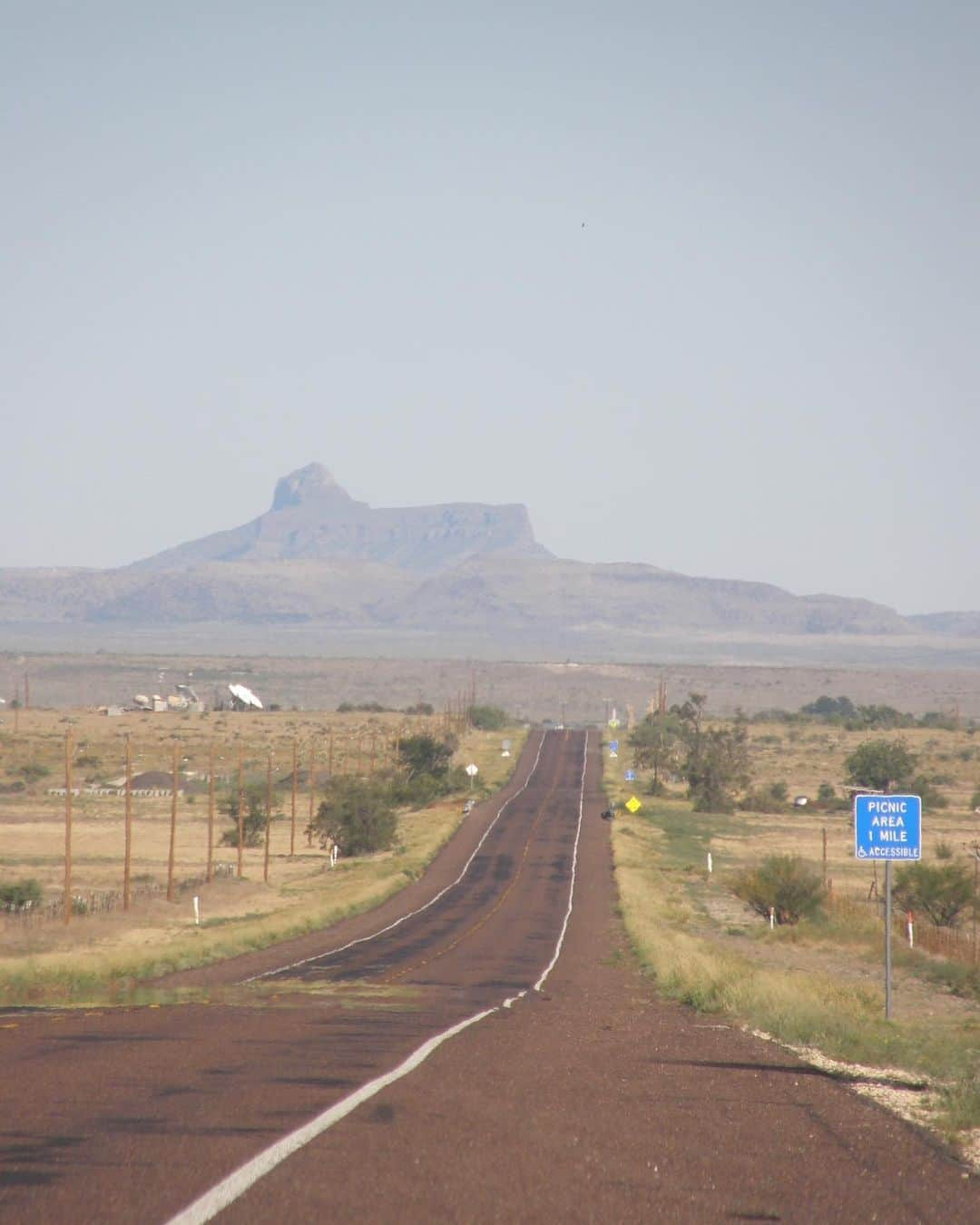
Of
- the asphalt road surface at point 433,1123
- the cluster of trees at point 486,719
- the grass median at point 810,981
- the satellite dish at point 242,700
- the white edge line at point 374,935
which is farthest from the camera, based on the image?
the satellite dish at point 242,700

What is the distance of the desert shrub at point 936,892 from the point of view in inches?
1928

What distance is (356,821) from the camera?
263 ft

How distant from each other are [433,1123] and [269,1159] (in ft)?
5.74

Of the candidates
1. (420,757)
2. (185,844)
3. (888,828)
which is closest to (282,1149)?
(888,828)

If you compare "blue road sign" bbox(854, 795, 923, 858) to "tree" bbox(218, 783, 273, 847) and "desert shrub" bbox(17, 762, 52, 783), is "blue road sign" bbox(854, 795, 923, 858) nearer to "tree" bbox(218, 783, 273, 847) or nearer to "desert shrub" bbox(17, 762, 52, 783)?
"tree" bbox(218, 783, 273, 847)

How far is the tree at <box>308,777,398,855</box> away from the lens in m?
80.2

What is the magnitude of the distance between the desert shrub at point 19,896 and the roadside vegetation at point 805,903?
1973 centimetres

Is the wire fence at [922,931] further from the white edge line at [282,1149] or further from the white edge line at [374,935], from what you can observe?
the white edge line at [282,1149]

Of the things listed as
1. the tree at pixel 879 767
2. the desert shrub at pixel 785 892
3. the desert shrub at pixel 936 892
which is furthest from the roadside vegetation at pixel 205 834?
the tree at pixel 879 767

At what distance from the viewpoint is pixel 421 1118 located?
9.67 metres

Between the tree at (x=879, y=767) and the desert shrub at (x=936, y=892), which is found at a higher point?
the tree at (x=879, y=767)

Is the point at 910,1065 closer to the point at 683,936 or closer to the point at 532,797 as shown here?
the point at 683,936

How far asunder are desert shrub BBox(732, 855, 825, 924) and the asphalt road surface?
28890 mm

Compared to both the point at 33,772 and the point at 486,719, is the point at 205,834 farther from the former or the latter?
the point at 486,719
